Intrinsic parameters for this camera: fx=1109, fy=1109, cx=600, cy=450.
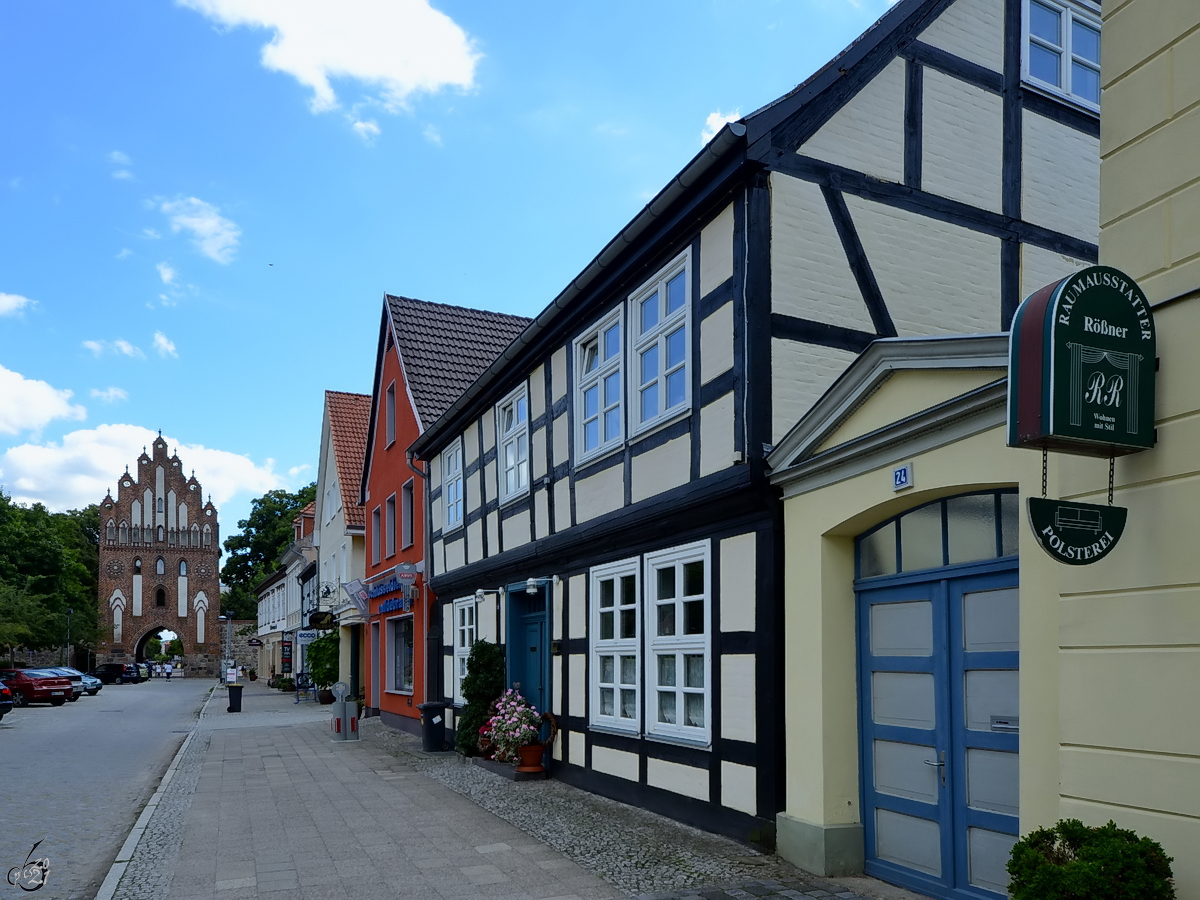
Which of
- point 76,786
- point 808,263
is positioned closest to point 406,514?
point 76,786

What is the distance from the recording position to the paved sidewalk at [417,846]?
7.64 metres

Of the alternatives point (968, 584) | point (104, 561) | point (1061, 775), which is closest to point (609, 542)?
point (968, 584)

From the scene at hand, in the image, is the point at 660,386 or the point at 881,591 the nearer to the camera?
the point at 881,591

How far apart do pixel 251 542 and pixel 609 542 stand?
213 ft

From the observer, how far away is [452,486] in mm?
19422

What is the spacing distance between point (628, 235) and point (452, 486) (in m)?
9.41

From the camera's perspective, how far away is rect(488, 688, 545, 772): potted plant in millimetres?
13273

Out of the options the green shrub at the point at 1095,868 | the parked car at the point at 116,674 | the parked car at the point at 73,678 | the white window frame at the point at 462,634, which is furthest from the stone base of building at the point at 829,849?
the parked car at the point at 116,674

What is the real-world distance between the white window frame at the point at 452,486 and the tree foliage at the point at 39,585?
32.8 m

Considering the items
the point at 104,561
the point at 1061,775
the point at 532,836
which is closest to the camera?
the point at 1061,775

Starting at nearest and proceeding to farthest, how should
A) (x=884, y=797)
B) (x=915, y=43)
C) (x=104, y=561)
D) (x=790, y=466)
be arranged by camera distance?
(x=884, y=797)
(x=790, y=466)
(x=915, y=43)
(x=104, y=561)

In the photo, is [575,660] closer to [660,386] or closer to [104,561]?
[660,386]

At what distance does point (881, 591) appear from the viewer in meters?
7.86

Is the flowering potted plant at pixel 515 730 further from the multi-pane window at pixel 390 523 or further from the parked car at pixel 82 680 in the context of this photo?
the parked car at pixel 82 680
